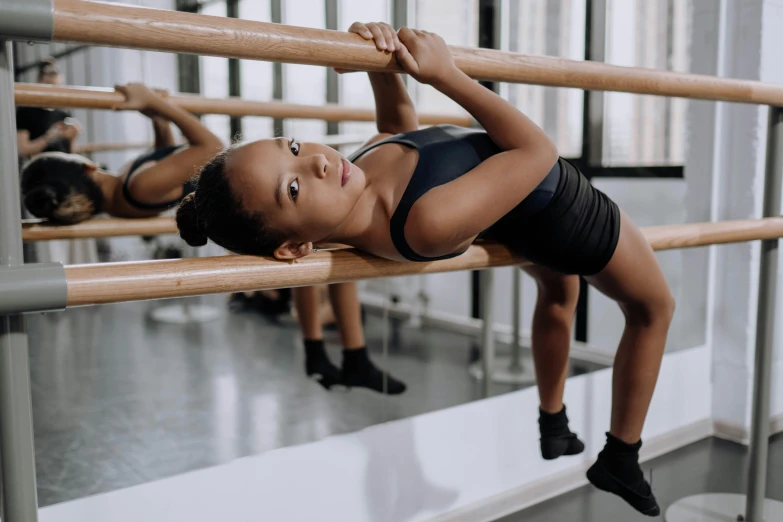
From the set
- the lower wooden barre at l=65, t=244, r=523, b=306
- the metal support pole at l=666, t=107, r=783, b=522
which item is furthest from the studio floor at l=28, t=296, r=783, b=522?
the lower wooden barre at l=65, t=244, r=523, b=306

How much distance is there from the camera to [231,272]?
2.70 feet

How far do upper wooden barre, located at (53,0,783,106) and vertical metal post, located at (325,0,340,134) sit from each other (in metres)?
1.06

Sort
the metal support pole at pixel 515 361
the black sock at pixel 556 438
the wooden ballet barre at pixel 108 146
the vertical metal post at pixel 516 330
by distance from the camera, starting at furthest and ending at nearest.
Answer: the vertical metal post at pixel 516 330, the metal support pole at pixel 515 361, the wooden ballet barre at pixel 108 146, the black sock at pixel 556 438

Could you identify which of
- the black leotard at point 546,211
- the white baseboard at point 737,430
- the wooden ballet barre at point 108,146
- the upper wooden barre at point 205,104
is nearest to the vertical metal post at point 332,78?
the upper wooden barre at point 205,104

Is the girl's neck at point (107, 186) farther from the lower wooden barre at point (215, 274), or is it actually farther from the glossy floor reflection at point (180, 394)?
the lower wooden barre at point (215, 274)

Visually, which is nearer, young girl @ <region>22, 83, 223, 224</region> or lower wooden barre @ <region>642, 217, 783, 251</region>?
lower wooden barre @ <region>642, 217, 783, 251</region>

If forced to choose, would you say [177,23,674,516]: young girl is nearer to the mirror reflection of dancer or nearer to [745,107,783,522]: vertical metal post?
[745,107,783,522]: vertical metal post

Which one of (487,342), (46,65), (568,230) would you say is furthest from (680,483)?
(46,65)

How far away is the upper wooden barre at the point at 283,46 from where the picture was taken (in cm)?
70

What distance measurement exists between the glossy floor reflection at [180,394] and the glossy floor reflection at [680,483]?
448mm

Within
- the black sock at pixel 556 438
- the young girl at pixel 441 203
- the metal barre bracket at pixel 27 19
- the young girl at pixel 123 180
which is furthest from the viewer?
the young girl at pixel 123 180

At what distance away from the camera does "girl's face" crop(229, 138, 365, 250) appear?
915 millimetres

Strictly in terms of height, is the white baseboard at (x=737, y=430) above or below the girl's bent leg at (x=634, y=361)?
below

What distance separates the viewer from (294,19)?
78.3 inches
